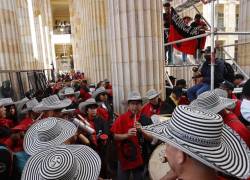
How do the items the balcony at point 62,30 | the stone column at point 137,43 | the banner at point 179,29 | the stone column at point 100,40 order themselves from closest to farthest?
the stone column at point 137,43, the banner at point 179,29, the stone column at point 100,40, the balcony at point 62,30

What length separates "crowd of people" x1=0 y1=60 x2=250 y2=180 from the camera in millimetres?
1215

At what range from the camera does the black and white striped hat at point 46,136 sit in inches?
83.7

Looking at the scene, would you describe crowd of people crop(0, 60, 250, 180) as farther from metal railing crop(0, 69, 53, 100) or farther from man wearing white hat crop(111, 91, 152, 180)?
metal railing crop(0, 69, 53, 100)

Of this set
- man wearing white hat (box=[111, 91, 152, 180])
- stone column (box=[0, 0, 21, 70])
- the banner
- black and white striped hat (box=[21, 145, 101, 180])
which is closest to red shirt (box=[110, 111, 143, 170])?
man wearing white hat (box=[111, 91, 152, 180])

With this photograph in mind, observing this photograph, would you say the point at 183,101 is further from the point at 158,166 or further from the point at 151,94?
the point at 158,166

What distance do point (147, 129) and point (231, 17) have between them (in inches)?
1069

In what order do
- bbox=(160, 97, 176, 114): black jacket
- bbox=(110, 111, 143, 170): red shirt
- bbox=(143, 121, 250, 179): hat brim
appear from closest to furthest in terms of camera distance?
bbox=(143, 121, 250, 179): hat brim, bbox=(110, 111, 143, 170): red shirt, bbox=(160, 97, 176, 114): black jacket

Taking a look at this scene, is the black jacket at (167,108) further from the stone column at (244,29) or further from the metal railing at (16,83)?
the metal railing at (16,83)

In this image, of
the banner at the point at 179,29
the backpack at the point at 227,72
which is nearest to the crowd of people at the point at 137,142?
the backpack at the point at 227,72

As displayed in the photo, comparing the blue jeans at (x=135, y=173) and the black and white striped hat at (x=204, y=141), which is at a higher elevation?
the black and white striped hat at (x=204, y=141)

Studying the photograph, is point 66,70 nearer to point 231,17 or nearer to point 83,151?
point 231,17

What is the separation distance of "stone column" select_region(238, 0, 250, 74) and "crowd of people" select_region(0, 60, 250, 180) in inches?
147

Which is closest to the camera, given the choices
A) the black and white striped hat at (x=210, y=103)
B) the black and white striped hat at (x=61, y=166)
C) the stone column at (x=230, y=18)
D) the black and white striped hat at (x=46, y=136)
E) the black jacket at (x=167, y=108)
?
the black and white striped hat at (x=61, y=166)

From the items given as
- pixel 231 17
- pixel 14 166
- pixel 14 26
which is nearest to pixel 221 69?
pixel 14 166
